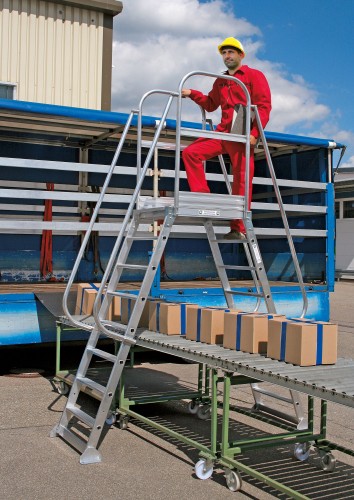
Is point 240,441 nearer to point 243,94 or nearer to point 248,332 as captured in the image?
point 248,332

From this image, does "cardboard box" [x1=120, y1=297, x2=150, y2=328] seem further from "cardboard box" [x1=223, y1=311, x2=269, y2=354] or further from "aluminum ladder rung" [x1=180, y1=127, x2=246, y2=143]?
"aluminum ladder rung" [x1=180, y1=127, x2=246, y2=143]

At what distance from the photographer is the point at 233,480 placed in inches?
176

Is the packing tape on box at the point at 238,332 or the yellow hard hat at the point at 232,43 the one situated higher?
the yellow hard hat at the point at 232,43

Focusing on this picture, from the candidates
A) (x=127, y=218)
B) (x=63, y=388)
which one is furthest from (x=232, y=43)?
(x=63, y=388)

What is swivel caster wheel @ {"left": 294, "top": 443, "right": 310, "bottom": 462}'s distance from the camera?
5.07m

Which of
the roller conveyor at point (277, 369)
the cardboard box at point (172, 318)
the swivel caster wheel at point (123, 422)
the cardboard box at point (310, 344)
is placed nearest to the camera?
the roller conveyor at point (277, 369)

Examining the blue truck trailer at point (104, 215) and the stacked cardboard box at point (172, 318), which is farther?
the blue truck trailer at point (104, 215)

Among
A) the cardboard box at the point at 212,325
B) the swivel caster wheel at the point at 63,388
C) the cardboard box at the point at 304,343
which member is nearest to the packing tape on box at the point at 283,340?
the cardboard box at the point at 304,343

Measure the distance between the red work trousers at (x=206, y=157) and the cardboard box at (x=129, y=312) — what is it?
111 cm

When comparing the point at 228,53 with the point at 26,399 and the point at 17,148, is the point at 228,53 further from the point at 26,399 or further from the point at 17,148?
the point at 17,148

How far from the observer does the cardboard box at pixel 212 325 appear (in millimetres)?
5164

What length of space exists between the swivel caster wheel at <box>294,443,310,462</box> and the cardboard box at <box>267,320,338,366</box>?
3.04 feet

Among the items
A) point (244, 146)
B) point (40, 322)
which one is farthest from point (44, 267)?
point (244, 146)

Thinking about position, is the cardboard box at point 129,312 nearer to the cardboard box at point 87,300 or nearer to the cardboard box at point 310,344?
the cardboard box at point 87,300
